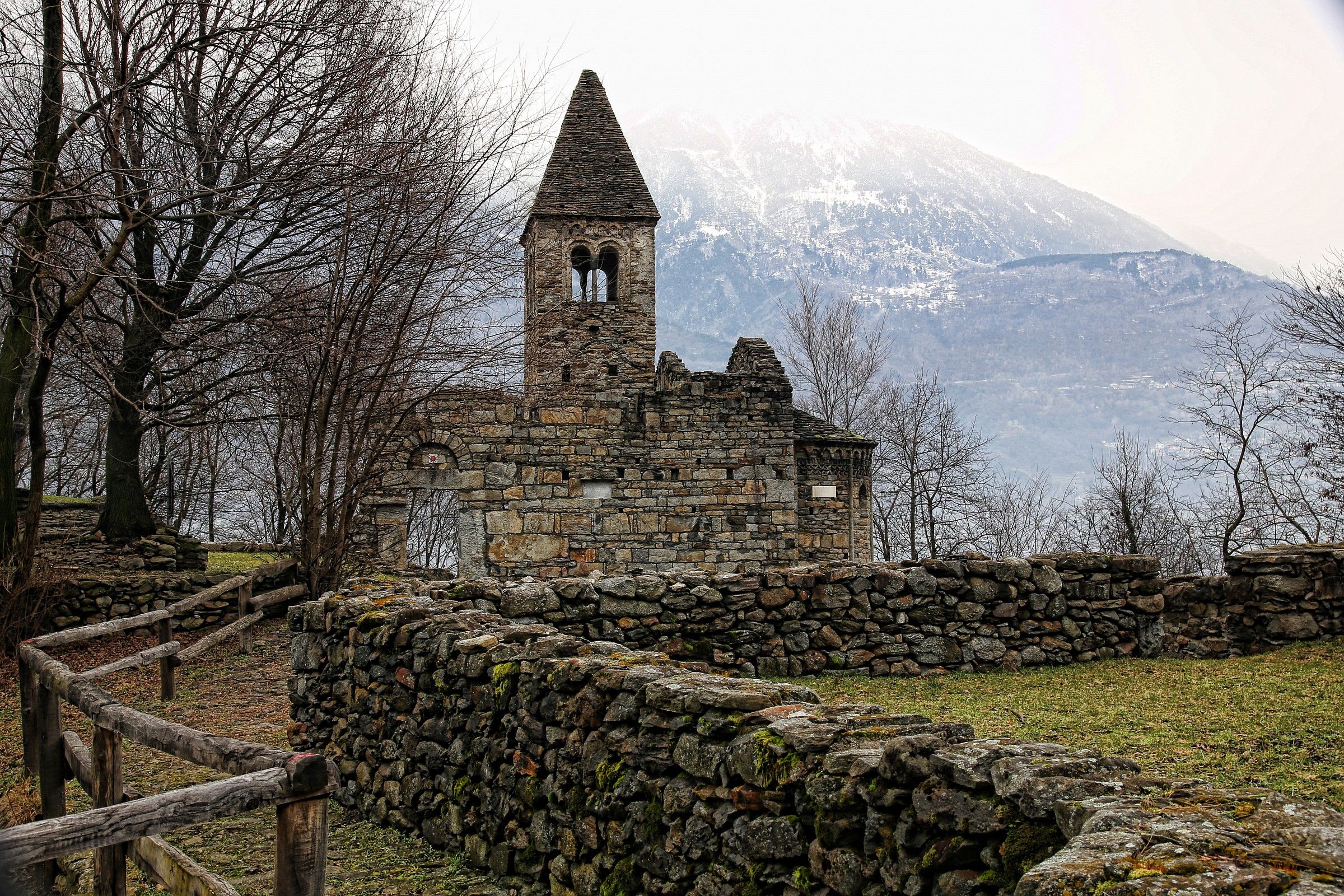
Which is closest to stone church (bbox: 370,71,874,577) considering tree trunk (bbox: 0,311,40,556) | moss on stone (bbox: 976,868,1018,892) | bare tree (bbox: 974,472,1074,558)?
tree trunk (bbox: 0,311,40,556)

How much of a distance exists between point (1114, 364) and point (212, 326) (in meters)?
191

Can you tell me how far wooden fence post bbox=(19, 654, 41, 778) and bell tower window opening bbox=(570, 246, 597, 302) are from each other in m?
20.8

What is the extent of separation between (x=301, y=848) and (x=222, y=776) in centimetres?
457

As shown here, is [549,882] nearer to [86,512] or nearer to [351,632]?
[351,632]

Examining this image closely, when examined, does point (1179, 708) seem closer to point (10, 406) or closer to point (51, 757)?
point (51, 757)

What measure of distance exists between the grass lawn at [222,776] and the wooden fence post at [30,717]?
1.26 ft

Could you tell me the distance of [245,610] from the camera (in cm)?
1258

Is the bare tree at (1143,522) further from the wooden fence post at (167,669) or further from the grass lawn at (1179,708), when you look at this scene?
the wooden fence post at (167,669)

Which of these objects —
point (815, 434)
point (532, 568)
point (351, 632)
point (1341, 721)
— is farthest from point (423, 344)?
point (815, 434)

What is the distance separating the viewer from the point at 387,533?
1838cm

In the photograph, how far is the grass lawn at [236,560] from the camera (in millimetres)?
18844

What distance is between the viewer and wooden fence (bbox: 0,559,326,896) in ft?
10.6

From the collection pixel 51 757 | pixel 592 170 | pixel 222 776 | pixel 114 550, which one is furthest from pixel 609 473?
pixel 592 170

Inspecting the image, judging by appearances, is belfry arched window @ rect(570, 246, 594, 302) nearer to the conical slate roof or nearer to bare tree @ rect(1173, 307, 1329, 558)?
the conical slate roof
